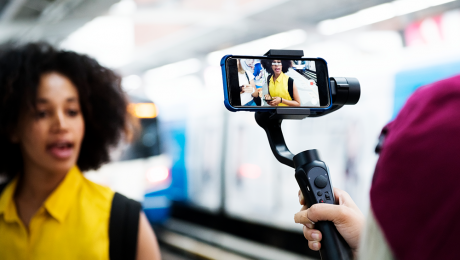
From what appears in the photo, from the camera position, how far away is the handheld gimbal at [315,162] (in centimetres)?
71

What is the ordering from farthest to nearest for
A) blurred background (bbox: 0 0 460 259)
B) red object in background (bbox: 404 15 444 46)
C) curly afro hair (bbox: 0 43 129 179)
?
red object in background (bbox: 404 15 444 46) < blurred background (bbox: 0 0 460 259) < curly afro hair (bbox: 0 43 129 179)

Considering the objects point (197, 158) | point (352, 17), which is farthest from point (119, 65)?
point (352, 17)

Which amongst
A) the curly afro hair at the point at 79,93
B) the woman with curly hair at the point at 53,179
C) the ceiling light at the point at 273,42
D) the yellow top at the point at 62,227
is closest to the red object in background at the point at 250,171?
the ceiling light at the point at 273,42

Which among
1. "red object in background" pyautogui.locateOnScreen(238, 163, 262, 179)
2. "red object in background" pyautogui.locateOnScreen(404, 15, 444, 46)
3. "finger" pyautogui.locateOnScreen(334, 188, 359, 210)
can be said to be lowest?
"red object in background" pyautogui.locateOnScreen(238, 163, 262, 179)

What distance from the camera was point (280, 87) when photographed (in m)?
0.79

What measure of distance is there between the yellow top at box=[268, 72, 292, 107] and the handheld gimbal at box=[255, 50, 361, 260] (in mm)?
40

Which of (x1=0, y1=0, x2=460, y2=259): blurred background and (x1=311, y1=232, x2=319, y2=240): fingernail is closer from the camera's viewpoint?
(x1=311, y1=232, x2=319, y2=240): fingernail

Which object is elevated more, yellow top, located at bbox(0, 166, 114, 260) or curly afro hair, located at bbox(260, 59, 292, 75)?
curly afro hair, located at bbox(260, 59, 292, 75)

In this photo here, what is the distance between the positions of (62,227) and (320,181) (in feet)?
3.21

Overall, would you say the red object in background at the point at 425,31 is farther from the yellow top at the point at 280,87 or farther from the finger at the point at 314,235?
the finger at the point at 314,235

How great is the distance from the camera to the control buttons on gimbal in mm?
755

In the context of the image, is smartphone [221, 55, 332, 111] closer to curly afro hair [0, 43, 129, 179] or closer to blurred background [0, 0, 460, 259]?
curly afro hair [0, 43, 129, 179]

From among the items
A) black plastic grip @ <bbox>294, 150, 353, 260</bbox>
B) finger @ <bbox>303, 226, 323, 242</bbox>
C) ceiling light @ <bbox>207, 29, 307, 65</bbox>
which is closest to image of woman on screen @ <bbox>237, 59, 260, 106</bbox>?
black plastic grip @ <bbox>294, 150, 353, 260</bbox>

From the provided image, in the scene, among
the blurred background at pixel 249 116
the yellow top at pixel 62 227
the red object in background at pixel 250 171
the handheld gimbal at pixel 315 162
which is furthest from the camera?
the red object in background at pixel 250 171
